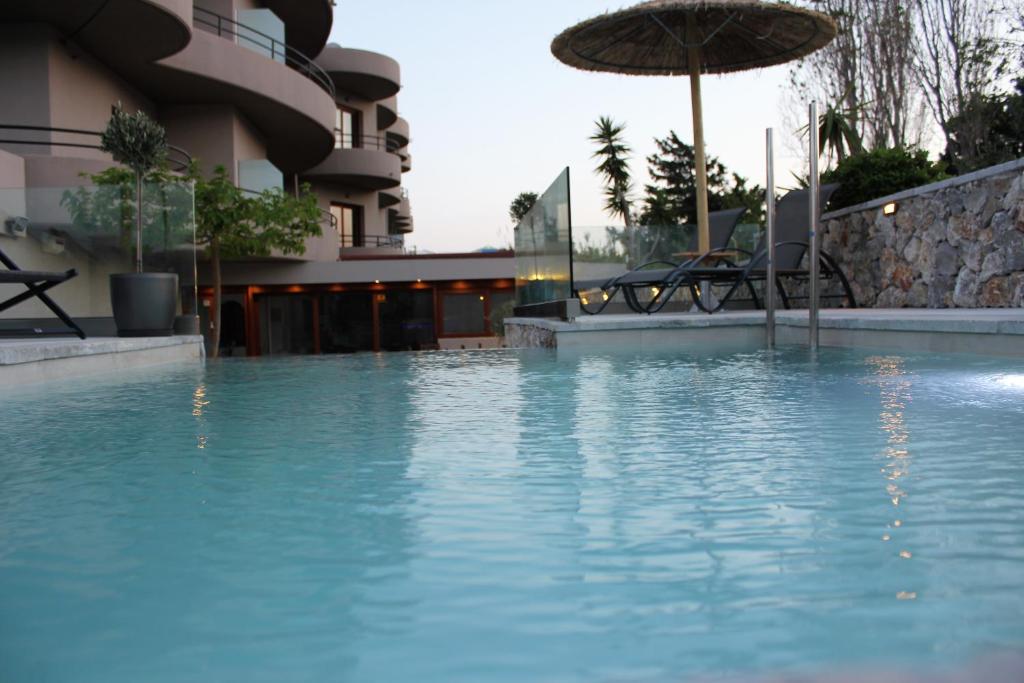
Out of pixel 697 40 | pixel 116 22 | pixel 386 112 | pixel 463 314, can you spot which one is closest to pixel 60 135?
pixel 116 22

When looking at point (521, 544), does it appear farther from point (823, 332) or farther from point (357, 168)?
point (357, 168)

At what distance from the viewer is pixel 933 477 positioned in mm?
2109

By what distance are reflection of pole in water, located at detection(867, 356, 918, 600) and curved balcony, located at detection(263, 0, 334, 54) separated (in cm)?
1910

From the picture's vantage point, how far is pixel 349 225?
29.9 metres

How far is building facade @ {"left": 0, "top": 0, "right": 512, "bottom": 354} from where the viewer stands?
42.8 feet

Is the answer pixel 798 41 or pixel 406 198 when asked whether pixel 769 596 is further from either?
pixel 406 198

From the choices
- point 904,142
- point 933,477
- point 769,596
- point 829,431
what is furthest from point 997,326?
point 904,142

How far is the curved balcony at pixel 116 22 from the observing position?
12.8 meters

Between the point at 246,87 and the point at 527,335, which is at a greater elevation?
the point at 246,87

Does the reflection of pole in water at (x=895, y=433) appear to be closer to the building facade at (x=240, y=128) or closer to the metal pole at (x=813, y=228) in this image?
the metal pole at (x=813, y=228)

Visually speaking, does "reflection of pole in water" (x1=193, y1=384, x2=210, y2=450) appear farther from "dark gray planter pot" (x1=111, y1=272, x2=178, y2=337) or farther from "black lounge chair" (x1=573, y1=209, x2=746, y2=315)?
"black lounge chair" (x1=573, y1=209, x2=746, y2=315)

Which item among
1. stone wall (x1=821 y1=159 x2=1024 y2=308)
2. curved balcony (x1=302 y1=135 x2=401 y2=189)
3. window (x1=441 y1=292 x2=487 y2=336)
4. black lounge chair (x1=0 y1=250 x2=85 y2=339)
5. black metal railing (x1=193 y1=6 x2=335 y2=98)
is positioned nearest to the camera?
black lounge chair (x1=0 y1=250 x2=85 y2=339)

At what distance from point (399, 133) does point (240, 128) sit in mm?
17539

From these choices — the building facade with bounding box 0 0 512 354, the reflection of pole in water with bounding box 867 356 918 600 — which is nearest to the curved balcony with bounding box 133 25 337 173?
the building facade with bounding box 0 0 512 354
